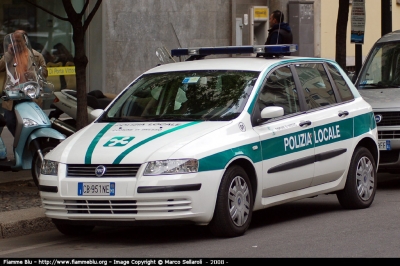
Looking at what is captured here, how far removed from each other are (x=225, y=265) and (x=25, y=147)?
16.3 ft

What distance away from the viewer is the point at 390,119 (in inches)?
472

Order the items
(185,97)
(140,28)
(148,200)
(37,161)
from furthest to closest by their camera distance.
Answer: (140,28) < (37,161) < (185,97) < (148,200)

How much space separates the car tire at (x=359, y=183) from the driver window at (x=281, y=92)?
108 cm

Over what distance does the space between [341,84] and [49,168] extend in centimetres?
362

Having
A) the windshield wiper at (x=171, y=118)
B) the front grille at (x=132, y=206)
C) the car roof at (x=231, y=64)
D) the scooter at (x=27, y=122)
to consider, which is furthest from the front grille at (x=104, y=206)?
the scooter at (x=27, y=122)

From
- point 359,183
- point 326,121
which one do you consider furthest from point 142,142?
point 359,183

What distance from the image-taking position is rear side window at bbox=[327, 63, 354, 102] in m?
10.4

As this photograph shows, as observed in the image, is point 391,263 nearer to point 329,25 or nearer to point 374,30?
Result: point 329,25

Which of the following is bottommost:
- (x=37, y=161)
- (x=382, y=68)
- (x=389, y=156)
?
(x=389, y=156)

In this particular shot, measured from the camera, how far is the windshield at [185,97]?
895 cm

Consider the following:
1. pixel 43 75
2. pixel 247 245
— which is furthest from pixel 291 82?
pixel 43 75

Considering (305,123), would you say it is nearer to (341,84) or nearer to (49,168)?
(341,84)

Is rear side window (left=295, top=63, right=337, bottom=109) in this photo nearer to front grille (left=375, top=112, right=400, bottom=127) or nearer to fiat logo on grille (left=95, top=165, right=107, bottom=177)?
front grille (left=375, top=112, right=400, bottom=127)

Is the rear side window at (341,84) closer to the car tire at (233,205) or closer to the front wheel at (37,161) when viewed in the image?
the car tire at (233,205)
